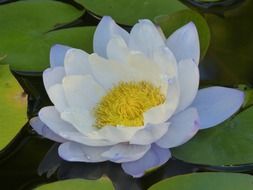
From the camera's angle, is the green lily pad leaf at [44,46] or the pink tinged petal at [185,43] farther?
the green lily pad leaf at [44,46]

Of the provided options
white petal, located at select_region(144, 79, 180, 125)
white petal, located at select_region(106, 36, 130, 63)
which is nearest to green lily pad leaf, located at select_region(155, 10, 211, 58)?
white petal, located at select_region(106, 36, 130, 63)

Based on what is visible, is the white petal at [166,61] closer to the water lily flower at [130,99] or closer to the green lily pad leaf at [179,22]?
the water lily flower at [130,99]

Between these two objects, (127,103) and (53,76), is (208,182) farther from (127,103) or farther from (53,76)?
(53,76)

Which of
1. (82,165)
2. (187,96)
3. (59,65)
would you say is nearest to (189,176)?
(187,96)

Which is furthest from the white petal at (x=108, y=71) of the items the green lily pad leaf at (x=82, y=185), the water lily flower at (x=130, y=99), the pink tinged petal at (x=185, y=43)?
the green lily pad leaf at (x=82, y=185)

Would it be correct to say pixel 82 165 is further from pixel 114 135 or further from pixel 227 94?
pixel 227 94

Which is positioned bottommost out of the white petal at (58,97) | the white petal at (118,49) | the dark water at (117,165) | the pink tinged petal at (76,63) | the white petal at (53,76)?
the dark water at (117,165)

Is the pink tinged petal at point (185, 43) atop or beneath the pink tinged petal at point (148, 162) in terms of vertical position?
atop
